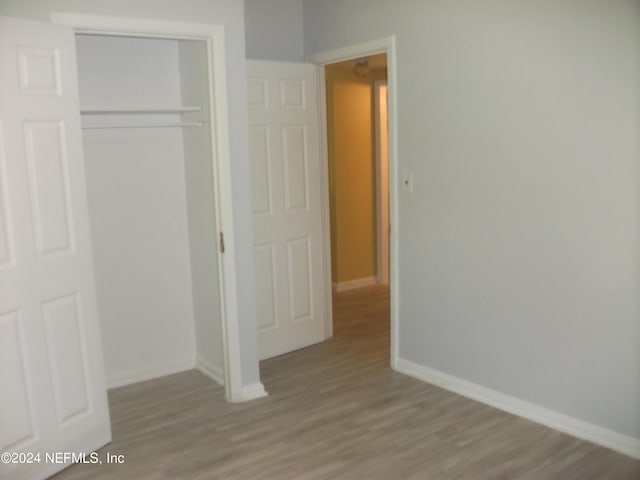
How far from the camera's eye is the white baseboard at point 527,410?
9.39ft

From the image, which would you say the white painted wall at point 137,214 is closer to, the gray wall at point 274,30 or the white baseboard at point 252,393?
the gray wall at point 274,30

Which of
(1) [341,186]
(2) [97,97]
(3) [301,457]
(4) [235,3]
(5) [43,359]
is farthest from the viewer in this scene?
(1) [341,186]

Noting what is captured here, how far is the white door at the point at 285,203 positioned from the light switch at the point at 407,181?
854 millimetres

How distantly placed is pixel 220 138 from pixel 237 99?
0.81ft

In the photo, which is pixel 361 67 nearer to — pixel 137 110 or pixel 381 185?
pixel 381 185

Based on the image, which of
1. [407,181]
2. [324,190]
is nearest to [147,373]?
[324,190]

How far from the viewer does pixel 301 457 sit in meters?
2.91

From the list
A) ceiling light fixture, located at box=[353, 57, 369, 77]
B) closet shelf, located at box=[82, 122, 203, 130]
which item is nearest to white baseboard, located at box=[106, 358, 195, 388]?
closet shelf, located at box=[82, 122, 203, 130]

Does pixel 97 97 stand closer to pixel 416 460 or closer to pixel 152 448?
pixel 152 448

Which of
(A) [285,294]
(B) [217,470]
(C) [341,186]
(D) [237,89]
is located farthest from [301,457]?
(C) [341,186]

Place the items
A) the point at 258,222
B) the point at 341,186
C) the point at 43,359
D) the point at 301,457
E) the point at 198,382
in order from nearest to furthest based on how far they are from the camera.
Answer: the point at 43,359, the point at 301,457, the point at 198,382, the point at 258,222, the point at 341,186

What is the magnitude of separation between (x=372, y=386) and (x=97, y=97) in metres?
2.37

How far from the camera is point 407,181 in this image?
12.3 feet

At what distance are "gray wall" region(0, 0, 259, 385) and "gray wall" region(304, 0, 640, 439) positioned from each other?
95 cm
